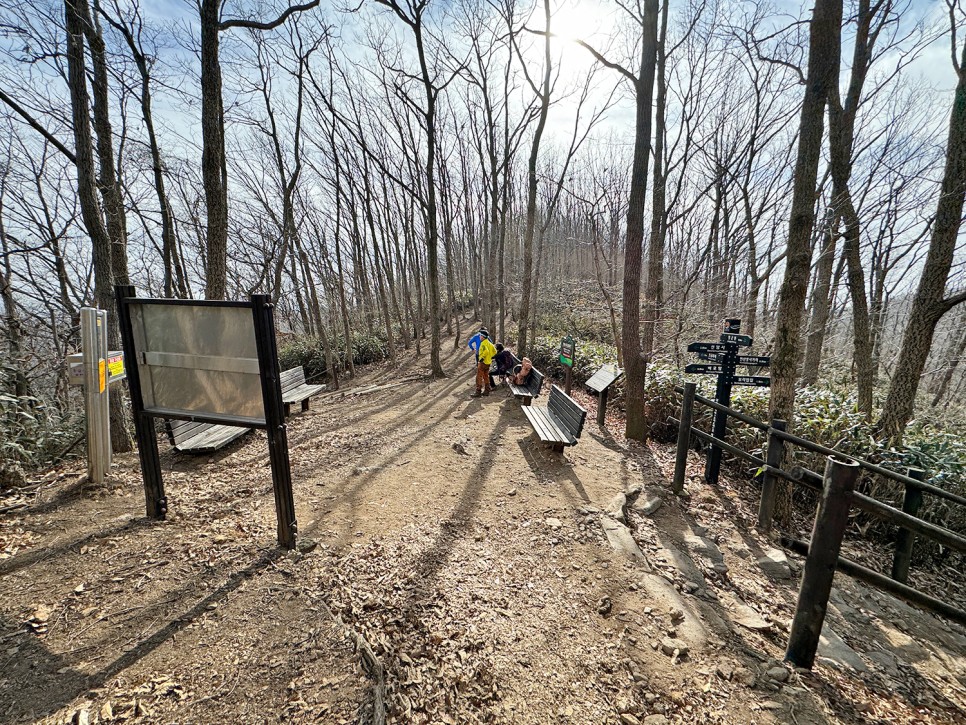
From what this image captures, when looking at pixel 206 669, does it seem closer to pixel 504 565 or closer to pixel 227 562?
pixel 227 562

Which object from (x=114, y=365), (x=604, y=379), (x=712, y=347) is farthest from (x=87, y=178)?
(x=712, y=347)

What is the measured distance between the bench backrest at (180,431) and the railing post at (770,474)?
6.35 meters

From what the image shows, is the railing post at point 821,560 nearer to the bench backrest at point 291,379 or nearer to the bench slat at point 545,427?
the bench slat at point 545,427

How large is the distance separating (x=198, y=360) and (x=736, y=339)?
587 centimetres

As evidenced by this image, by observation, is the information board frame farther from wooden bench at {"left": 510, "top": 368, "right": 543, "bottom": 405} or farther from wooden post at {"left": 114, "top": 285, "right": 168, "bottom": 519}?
wooden bench at {"left": 510, "top": 368, "right": 543, "bottom": 405}

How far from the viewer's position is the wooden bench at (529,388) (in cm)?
756

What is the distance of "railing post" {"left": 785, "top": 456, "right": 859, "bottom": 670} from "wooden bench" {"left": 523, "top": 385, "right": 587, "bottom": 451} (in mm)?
2806

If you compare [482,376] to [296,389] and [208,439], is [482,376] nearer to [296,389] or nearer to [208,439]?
[296,389]

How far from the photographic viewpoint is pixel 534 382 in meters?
8.11

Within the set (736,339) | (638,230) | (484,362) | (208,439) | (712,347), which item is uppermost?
(638,230)

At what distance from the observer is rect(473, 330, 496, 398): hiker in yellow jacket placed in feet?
28.7

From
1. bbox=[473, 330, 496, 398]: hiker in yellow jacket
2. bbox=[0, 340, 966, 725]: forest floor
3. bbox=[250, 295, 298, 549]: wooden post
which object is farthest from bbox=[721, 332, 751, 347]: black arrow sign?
bbox=[250, 295, 298, 549]: wooden post

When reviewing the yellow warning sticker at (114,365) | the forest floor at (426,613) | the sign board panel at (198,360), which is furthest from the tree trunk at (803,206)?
the yellow warning sticker at (114,365)

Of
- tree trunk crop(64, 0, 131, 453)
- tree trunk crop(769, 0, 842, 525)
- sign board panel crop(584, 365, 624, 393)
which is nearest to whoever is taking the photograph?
tree trunk crop(769, 0, 842, 525)
